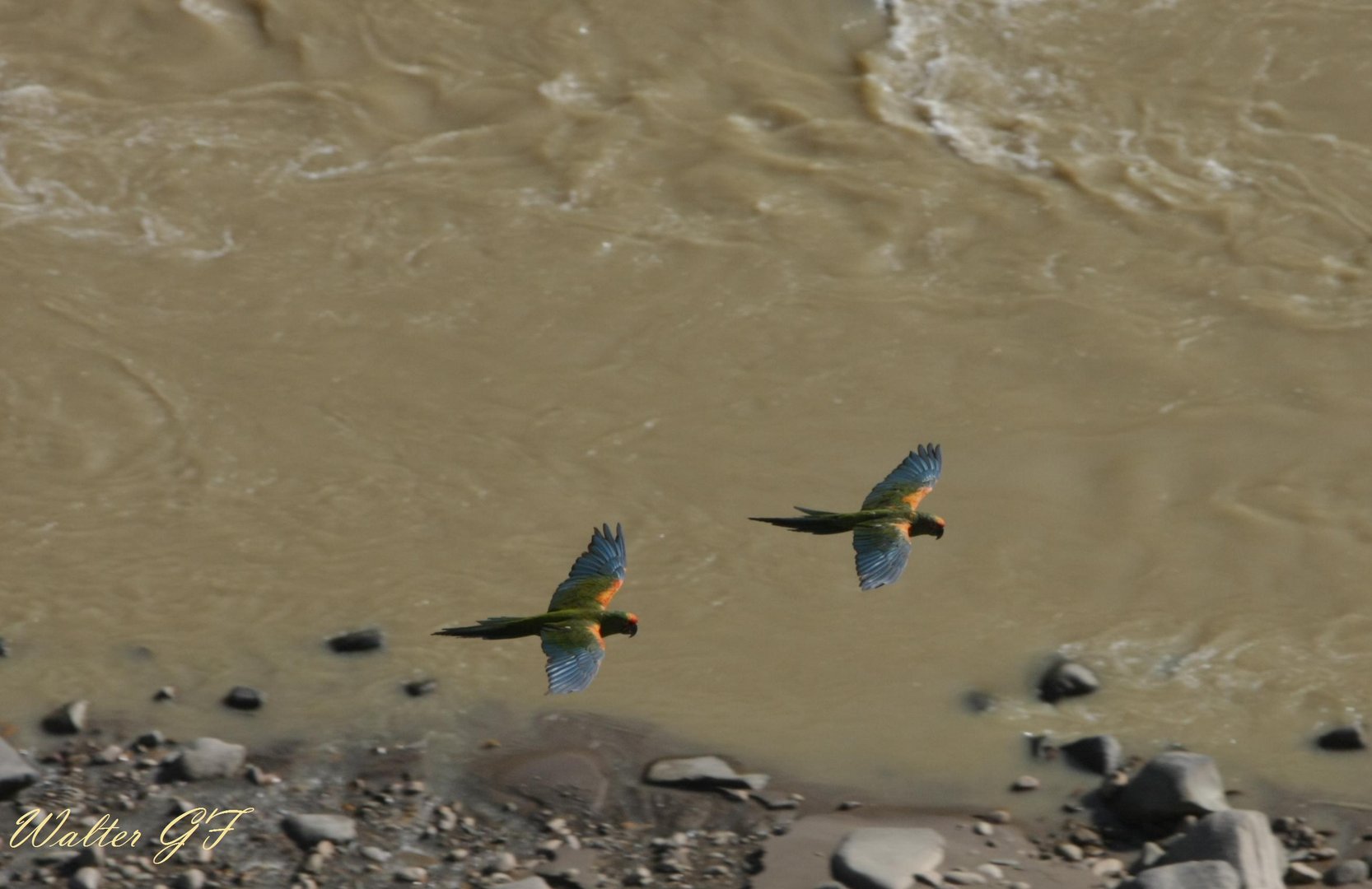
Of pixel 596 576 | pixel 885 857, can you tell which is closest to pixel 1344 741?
pixel 885 857

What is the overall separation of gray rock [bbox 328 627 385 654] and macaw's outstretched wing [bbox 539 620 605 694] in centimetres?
295

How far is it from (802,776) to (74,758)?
323cm

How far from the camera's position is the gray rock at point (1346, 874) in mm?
7859

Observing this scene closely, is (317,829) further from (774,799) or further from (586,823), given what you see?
(774,799)

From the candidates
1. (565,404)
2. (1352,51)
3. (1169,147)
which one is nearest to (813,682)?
(565,404)

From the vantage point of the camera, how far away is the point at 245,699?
9102mm

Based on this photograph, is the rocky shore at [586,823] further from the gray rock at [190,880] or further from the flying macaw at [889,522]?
the flying macaw at [889,522]

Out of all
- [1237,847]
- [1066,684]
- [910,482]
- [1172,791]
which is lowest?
[1237,847]

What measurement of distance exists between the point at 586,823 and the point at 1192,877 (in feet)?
8.24

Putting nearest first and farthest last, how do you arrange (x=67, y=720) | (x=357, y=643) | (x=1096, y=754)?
(x=1096, y=754), (x=67, y=720), (x=357, y=643)

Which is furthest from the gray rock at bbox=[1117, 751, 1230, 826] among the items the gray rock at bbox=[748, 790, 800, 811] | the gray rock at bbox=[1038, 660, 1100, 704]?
the gray rock at bbox=[748, 790, 800, 811]

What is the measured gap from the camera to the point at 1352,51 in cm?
1540

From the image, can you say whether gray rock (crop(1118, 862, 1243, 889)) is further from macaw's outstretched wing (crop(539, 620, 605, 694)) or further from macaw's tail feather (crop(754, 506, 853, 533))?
macaw's outstretched wing (crop(539, 620, 605, 694))

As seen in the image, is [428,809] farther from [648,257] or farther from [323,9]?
[323,9]
